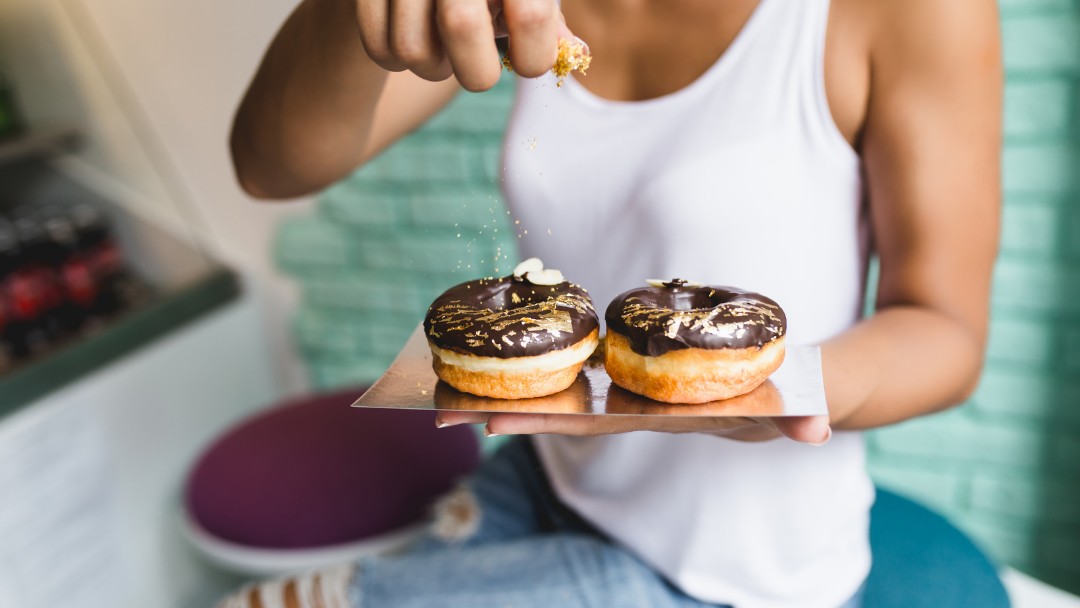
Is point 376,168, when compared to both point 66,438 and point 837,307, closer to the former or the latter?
point 66,438

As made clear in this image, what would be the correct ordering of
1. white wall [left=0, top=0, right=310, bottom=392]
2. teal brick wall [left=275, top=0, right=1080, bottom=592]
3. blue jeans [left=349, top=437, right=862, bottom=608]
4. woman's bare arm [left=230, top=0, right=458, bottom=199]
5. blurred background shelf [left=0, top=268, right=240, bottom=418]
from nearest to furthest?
woman's bare arm [left=230, top=0, right=458, bottom=199], blue jeans [left=349, top=437, right=862, bottom=608], white wall [left=0, top=0, right=310, bottom=392], teal brick wall [left=275, top=0, right=1080, bottom=592], blurred background shelf [left=0, top=268, right=240, bottom=418]

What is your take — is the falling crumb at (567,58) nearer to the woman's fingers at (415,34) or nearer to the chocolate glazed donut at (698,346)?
the woman's fingers at (415,34)

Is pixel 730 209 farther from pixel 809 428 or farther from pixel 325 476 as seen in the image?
pixel 325 476

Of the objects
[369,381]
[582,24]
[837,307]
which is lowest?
[369,381]

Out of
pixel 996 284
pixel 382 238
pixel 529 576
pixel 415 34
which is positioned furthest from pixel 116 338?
pixel 996 284

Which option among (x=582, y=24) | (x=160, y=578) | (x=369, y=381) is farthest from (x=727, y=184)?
(x=160, y=578)

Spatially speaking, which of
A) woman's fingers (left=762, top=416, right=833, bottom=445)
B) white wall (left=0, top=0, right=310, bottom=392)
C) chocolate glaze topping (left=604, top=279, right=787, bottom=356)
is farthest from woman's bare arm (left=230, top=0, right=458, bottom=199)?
woman's fingers (left=762, top=416, right=833, bottom=445)

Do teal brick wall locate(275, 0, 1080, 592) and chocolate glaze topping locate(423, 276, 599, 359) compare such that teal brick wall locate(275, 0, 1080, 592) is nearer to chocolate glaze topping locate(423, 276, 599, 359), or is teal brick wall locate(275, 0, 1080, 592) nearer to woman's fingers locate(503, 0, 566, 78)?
chocolate glaze topping locate(423, 276, 599, 359)

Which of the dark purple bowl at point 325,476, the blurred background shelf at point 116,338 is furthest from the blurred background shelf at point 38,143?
the dark purple bowl at point 325,476
